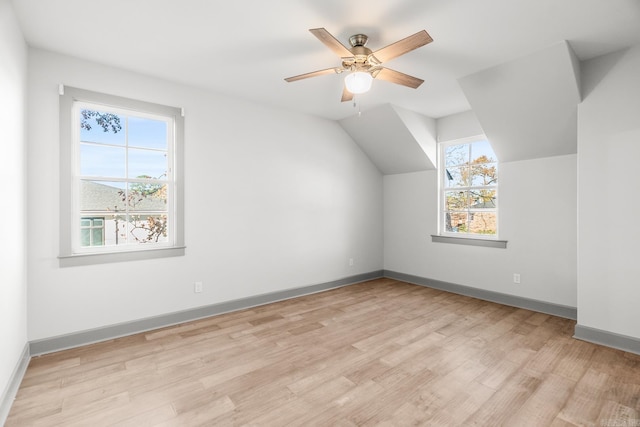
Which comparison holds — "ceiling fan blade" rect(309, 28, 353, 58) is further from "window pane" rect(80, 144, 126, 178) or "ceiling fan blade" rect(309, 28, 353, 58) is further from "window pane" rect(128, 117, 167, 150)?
"window pane" rect(80, 144, 126, 178)

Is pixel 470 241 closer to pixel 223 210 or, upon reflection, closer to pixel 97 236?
pixel 223 210

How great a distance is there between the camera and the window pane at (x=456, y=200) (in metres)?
4.68

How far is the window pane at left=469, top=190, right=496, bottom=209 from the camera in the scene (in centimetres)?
436

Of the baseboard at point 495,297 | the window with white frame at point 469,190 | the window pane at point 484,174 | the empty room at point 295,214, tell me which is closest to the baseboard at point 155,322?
the empty room at point 295,214

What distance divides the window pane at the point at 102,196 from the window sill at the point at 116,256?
447mm

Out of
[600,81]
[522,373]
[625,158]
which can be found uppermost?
[600,81]

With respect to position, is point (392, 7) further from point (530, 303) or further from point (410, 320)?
point (530, 303)

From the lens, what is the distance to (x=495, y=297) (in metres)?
4.21

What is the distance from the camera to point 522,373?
2.39 m

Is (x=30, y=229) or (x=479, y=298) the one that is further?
(x=479, y=298)

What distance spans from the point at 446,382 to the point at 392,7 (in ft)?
8.83

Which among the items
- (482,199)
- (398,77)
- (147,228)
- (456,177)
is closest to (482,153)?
(456,177)

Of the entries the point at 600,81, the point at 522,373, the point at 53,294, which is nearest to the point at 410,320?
the point at 522,373

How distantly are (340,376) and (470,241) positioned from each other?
3.06m
